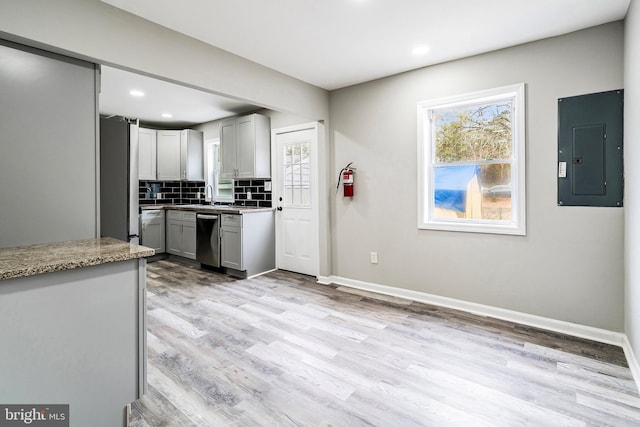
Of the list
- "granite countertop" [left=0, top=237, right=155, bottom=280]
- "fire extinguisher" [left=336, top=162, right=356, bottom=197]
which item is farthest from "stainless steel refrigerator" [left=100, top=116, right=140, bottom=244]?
"fire extinguisher" [left=336, top=162, right=356, bottom=197]

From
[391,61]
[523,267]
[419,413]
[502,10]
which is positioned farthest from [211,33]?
[523,267]

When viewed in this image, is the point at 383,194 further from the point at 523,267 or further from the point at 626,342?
the point at 626,342

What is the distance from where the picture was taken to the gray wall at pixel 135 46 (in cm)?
185

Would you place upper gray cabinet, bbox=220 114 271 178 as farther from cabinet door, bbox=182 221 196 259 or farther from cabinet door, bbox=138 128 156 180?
cabinet door, bbox=138 128 156 180

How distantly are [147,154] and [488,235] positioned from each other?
5632 millimetres

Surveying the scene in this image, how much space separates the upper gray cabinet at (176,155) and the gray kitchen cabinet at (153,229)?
75 cm

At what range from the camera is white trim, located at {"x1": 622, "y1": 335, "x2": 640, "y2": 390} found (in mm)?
2012

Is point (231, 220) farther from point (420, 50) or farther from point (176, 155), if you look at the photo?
point (420, 50)

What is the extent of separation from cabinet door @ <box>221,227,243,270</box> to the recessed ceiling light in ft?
9.81

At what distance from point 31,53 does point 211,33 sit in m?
1.21

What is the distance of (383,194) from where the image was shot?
3727mm

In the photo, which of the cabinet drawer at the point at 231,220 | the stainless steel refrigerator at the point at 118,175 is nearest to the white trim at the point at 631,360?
the stainless steel refrigerator at the point at 118,175

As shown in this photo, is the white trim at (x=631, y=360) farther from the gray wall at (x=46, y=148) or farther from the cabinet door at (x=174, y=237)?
the cabinet door at (x=174, y=237)

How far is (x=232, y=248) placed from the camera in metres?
4.48
